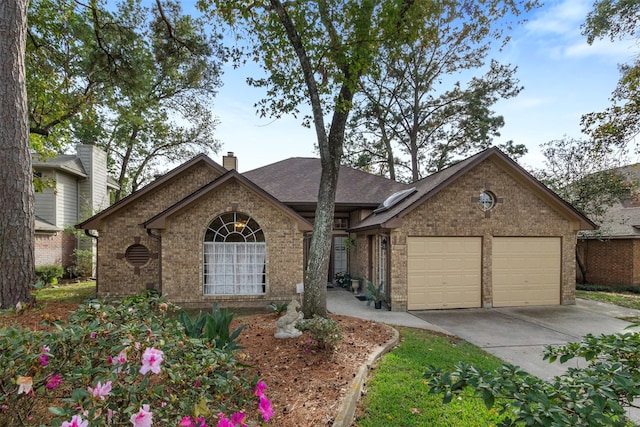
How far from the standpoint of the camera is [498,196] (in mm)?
10734

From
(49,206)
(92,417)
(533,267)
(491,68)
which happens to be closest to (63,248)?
(49,206)

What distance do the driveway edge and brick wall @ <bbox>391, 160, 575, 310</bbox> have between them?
14.7ft

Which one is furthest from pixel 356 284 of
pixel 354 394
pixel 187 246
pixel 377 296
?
pixel 354 394

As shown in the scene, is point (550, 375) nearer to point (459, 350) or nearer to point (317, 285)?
point (459, 350)

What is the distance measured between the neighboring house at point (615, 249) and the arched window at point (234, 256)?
17.0m

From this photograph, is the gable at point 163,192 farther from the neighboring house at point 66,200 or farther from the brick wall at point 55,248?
the brick wall at point 55,248

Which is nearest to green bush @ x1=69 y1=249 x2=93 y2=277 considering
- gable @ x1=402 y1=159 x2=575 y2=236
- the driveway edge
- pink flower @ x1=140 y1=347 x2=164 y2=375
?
gable @ x1=402 y1=159 x2=575 y2=236

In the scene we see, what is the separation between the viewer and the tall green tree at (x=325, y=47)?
7.45 metres

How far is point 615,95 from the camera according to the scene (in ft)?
36.4

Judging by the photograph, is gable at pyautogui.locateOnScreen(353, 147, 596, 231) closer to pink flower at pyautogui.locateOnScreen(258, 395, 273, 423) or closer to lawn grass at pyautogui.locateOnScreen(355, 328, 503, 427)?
lawn grass at pyautogui.locateOnScreen(355, 328, 503, 427)

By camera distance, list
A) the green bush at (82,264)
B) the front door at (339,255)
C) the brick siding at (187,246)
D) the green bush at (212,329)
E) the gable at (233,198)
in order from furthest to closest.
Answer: the green bush at (82,264)
the front door at (339,255)
the brick siding at (187,246)
the gable at (233,198)
the green bush at (212,329)

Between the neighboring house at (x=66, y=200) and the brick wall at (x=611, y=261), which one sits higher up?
the neighboring house at (x=66, y=200)

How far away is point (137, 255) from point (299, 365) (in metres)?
9.28

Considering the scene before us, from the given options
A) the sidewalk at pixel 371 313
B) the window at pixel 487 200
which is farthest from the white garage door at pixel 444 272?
the window at pixel 487 200
